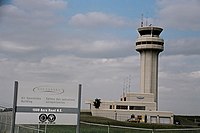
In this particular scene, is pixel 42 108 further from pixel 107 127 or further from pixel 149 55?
pixel 149 55

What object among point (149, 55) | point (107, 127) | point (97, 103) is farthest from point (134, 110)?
point (107, 127)

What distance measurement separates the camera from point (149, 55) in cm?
11956

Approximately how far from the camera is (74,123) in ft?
46.0

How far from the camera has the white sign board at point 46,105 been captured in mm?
13391

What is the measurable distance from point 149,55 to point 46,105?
10732cm

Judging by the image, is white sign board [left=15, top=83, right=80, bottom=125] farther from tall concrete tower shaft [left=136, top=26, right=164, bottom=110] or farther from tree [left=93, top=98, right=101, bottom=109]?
tall concrete tower shaft [left=136, top=26, right=164, bottom=110]

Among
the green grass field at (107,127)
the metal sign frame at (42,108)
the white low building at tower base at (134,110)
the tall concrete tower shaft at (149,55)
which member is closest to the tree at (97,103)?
the white low building at tower base at (134,110)

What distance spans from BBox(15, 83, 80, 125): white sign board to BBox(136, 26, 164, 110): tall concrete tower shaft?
100764mm

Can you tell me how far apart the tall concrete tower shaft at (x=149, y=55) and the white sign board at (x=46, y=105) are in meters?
101

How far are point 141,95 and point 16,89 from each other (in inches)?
3971

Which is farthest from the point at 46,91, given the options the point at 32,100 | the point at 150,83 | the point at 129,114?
the point at 150,83

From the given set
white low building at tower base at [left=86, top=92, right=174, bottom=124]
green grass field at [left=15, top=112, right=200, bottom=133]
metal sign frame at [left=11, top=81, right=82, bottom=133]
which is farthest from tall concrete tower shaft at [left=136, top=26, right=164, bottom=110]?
metal sign frame at [left=11, top=81, right=82, bottom=133]

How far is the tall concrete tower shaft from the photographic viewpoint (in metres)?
114

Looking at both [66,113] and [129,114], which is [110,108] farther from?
[66,113]
